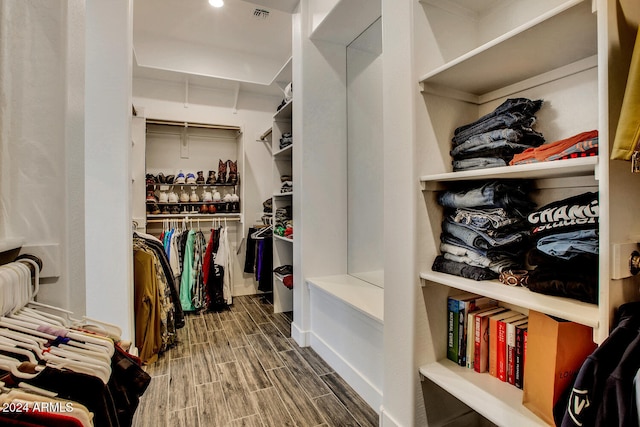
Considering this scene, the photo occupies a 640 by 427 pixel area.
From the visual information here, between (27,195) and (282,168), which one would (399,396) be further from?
(282,168)

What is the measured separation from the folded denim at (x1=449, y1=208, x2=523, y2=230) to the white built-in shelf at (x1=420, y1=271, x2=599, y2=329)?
0.23 m

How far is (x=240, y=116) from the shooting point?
4.27m

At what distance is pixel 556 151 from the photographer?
1048mm

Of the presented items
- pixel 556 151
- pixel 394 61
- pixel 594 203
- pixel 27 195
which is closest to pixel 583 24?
pixel 556 151

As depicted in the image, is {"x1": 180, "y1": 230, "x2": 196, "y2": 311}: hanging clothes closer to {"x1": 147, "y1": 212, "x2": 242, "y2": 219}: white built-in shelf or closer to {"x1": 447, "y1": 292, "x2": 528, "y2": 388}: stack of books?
{"x1": 147, "y1": 212, "x2": 242, "y2": 219}: white built-in shelf

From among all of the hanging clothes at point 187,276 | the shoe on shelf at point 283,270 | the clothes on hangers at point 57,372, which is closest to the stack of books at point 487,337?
the clothes on hangers at point 57,372

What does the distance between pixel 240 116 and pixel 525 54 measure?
369cm

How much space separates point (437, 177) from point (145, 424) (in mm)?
1999

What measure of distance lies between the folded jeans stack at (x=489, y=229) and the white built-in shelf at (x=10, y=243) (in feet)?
4.78

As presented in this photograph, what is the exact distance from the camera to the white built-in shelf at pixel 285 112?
3130 mm

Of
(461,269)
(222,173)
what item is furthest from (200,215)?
(461,269)

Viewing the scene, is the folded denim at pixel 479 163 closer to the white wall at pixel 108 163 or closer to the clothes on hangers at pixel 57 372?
the clothes on hangers at pixel 57 372

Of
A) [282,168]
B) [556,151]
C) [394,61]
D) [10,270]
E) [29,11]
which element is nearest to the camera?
[10,270]

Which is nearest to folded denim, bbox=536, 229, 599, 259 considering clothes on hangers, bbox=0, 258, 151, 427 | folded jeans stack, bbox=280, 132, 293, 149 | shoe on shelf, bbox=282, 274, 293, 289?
clothes on hangers, bbox=0, 258, 151, 427
